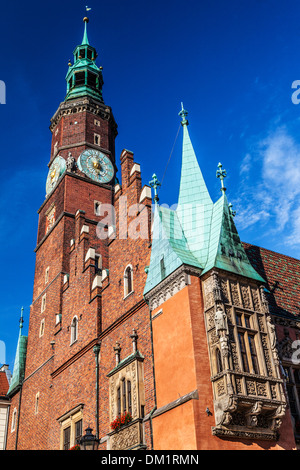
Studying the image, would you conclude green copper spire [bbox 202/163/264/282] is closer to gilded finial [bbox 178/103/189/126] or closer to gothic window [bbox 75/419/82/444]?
gilded finial [bbox 178/103/189/126]

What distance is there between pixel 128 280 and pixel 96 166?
13.3 meters

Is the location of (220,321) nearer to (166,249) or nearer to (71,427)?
(166,249)

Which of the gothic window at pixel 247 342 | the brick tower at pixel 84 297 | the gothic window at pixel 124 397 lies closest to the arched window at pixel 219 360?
the gothic window at pixel 247 342

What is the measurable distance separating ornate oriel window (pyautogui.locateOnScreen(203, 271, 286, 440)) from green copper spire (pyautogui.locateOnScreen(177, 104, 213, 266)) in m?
1.57

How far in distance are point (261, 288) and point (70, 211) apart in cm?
1426

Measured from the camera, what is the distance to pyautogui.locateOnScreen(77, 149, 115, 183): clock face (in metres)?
31.4

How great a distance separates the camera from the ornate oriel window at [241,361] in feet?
47.3

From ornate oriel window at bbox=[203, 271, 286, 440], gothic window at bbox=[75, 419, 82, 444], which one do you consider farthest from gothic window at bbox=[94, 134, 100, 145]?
ornate oriel window at bbox=[203, 271, 286, 440]

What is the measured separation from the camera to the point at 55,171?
3225cm

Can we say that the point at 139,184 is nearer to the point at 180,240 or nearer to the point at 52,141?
the point at 180,240

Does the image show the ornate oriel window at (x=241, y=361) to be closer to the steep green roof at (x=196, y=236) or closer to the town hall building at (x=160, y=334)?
the town hall building at (x=160, y=334)

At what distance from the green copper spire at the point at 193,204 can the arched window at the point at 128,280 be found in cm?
280

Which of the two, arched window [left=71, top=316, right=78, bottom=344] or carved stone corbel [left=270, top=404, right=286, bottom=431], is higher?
arched window [left=71, top=316, right=78, bottom=344]
